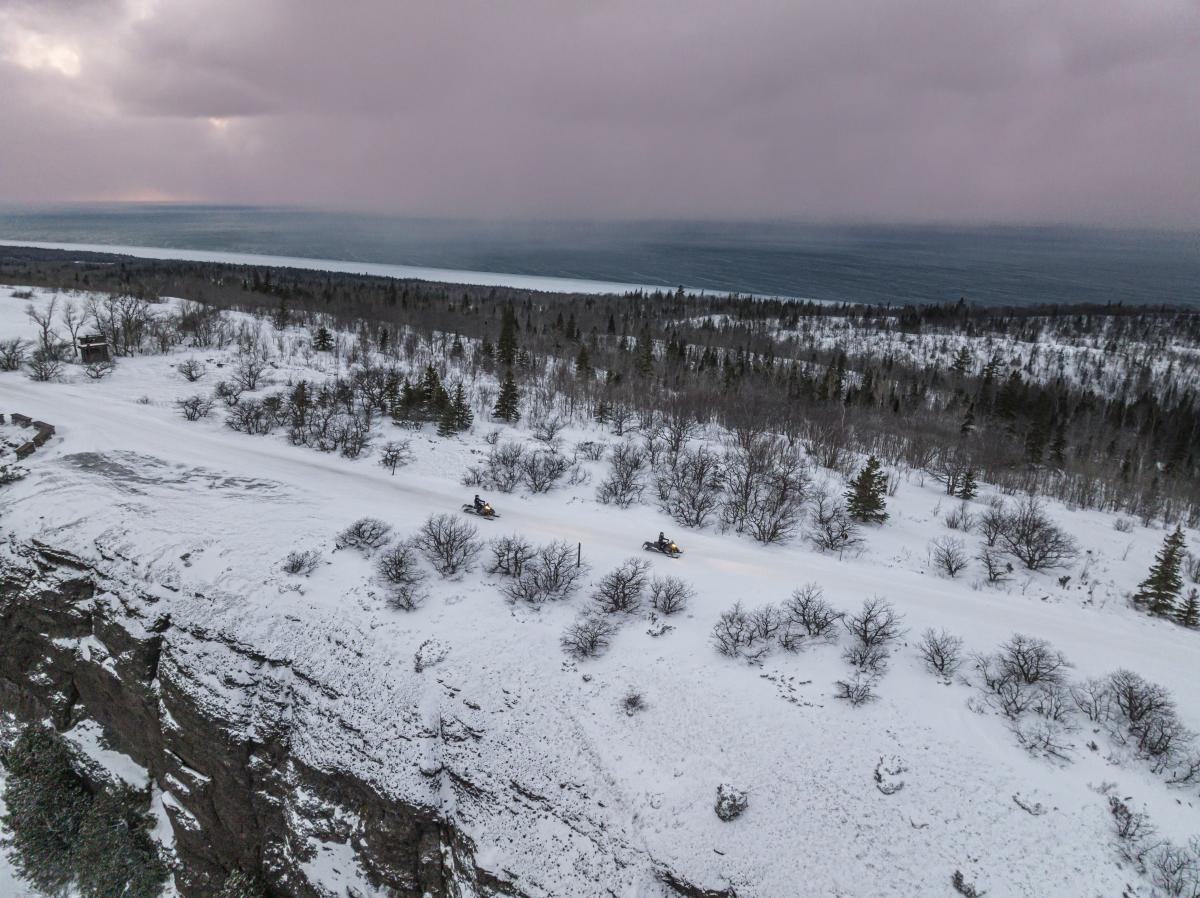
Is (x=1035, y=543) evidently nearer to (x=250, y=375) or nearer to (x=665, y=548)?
(x=665, y=548)

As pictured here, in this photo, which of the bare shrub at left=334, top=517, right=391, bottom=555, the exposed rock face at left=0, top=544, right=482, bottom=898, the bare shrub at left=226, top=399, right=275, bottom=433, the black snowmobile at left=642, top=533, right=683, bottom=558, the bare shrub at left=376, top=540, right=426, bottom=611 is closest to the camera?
the exposed rock face at left=0, top=544, right=482, bottom=898

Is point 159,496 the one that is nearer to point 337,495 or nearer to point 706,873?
point 337,495

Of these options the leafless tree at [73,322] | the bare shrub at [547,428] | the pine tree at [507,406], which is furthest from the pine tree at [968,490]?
the leafless tree at [73,322]

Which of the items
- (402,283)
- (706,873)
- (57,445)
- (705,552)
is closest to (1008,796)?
(706,873)

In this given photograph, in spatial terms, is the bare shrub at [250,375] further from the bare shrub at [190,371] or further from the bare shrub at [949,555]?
the bare shrub at [949,555]

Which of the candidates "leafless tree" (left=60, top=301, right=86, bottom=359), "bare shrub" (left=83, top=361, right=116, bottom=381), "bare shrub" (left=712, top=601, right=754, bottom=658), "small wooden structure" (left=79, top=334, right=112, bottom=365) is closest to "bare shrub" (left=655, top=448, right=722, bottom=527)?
"bare shrub" (left=712, top=601, right=754, bottom=658)

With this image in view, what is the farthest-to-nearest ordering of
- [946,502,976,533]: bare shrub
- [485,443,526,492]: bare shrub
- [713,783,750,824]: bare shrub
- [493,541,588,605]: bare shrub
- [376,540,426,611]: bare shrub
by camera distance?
[485,443,526,492]: bare shrub, [946,502,976,533]: bare shrub, [493,541,588,605]: bare shrub, [376,540,426,611]: bare shrub, [713,783,750,824]: bare shrub

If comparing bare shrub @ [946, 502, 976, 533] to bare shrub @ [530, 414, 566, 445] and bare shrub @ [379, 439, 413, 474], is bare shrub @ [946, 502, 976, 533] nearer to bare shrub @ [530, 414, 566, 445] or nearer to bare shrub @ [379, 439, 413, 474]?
bare shrub @ [530, 414, 566, 445]
